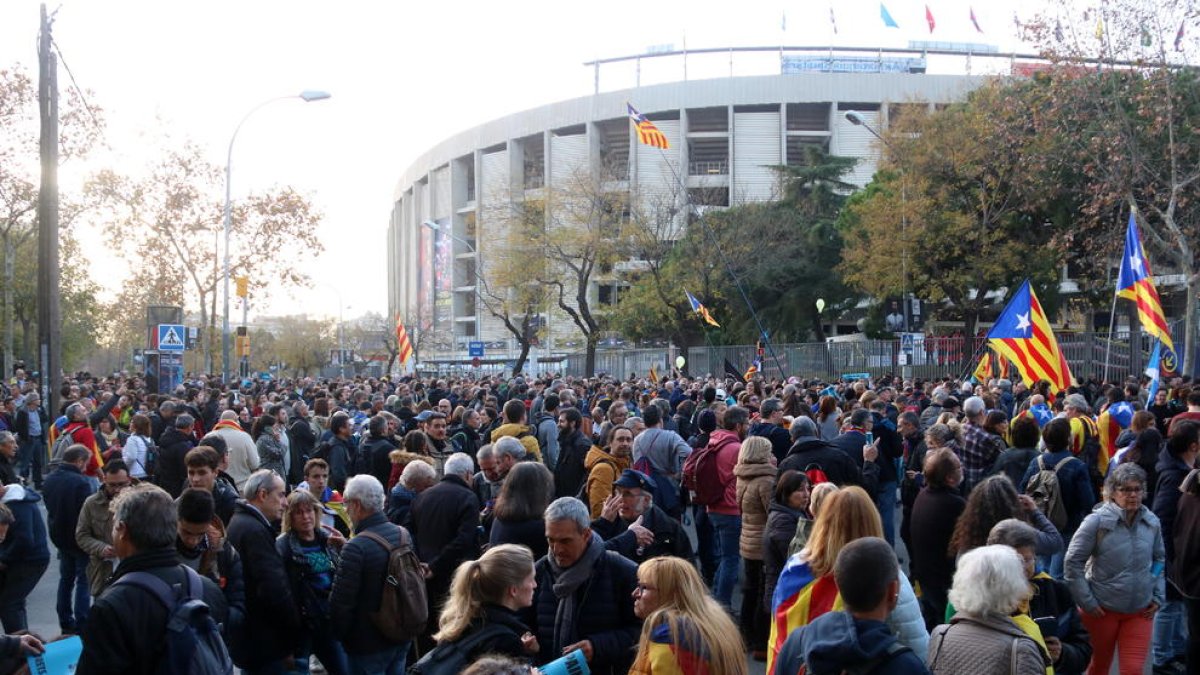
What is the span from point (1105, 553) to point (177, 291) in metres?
34.3

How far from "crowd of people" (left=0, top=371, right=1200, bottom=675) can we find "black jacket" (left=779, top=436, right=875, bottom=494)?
18 millimetres

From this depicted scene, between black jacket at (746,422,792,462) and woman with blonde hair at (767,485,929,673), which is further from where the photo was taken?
black jacket at (746,422,792,462)

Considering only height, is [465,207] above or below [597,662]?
above

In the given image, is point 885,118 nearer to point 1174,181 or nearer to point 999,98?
point 999,98

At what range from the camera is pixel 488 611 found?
4121 mm

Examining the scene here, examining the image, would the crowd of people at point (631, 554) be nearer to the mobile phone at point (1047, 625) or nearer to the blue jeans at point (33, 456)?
the mobile phone at point (1047, 625)

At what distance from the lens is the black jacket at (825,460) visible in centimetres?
804

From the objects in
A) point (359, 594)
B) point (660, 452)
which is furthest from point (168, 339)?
point (359, 594)

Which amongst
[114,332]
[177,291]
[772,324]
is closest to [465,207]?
[114,332]

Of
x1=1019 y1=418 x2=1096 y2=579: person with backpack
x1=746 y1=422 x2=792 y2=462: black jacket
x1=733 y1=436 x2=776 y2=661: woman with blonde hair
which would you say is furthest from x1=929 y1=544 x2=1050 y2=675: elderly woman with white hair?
x1=746 y1=422 x2=792 y2=462: black jacket

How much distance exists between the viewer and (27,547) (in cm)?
709

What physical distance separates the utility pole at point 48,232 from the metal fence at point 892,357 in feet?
48.0

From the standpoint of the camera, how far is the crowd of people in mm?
3979

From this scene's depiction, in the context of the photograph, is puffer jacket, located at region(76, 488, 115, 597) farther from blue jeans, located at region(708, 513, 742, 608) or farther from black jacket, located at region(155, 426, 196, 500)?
blue jeans, located at region(708, 513, 742, 608)
